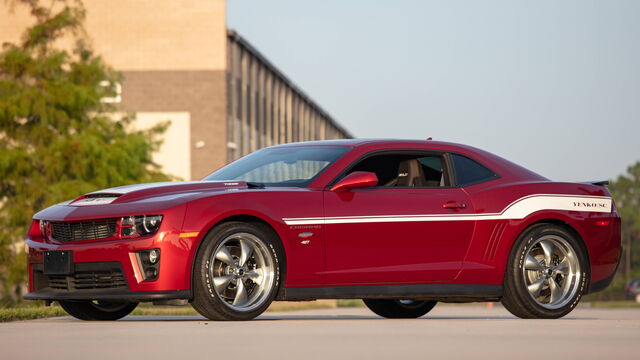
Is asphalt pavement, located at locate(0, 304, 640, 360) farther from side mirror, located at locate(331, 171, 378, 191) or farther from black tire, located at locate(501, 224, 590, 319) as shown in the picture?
side mirror, located at locate(331, 171, 378, 191)

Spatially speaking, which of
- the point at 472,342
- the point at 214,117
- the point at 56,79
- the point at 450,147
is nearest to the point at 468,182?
the point at 450,147

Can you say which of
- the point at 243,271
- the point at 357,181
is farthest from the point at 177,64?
the point at 243,271

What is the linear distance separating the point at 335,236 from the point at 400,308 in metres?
2.28

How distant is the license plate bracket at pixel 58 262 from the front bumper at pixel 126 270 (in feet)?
0.11

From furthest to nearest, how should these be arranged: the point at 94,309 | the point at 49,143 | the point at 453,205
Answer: the point at 49,143 < the point at 94,309 < the point at 453,205

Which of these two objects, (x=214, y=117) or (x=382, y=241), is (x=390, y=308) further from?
(x=214, y=117)

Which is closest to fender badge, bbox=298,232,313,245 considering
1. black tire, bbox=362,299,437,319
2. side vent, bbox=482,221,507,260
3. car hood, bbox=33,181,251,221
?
car hood, bbox=33,181,251,221

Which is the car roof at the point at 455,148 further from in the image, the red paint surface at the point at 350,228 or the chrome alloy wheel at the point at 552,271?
the chrome alloy wheel at the point at 552,271

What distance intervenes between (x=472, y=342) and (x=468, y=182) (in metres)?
3.27

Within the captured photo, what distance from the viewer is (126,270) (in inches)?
350

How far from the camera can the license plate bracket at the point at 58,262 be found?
910cm

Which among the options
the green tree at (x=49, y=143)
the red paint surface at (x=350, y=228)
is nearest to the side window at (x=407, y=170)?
the red paint surface at (x=350, y=228)

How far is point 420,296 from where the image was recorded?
31.9 ft

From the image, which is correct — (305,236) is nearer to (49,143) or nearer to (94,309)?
(94,309)
